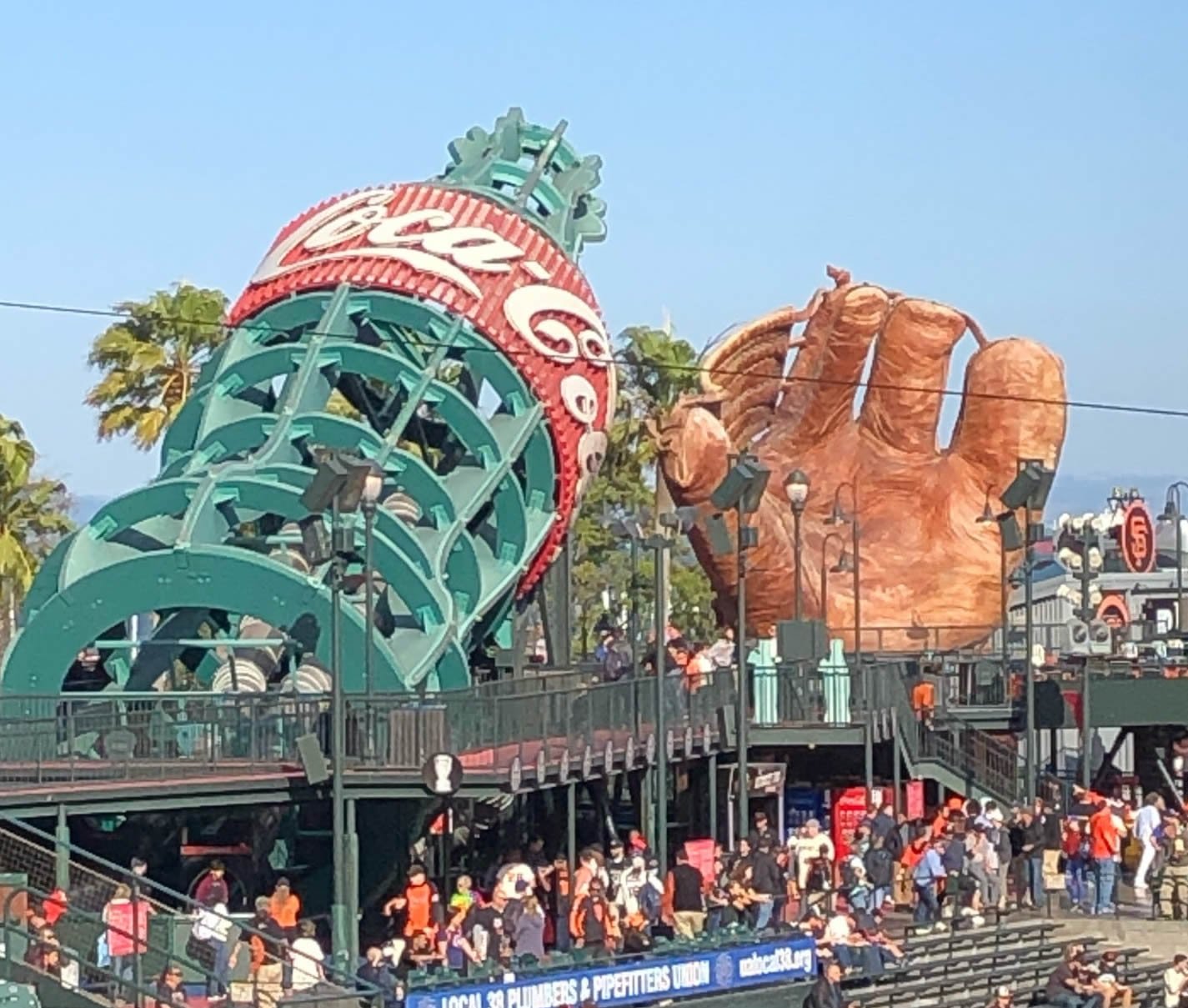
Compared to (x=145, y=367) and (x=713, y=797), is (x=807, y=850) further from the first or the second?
(x=145, y=367)

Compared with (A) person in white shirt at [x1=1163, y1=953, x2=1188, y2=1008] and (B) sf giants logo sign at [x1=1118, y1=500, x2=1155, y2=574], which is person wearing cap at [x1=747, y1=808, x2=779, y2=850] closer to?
(A) person in white shirt at [x1=1163, y1=953, x2=1188, y2=1008]

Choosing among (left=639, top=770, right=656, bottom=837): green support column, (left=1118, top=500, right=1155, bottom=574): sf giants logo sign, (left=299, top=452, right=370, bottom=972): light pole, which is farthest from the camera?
(left=1118, top=500, right=1155, bottom=574): sf giants logo sign

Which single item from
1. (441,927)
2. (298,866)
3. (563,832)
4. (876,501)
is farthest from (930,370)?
(441,927)

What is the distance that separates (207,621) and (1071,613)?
156 feet

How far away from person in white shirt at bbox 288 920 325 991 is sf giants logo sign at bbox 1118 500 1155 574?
207 ft

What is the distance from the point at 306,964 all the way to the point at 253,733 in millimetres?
6959

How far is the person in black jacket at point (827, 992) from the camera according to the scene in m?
23.8

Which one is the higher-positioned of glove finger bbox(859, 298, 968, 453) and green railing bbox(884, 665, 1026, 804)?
glove finger bbox(859, 298, 968, 453)

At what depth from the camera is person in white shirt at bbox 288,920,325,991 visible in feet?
68.5

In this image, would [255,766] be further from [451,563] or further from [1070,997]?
[1070,997]

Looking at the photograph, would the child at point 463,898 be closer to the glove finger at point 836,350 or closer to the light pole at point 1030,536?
the light pole at point 1030,536

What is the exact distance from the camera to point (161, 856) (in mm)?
29859

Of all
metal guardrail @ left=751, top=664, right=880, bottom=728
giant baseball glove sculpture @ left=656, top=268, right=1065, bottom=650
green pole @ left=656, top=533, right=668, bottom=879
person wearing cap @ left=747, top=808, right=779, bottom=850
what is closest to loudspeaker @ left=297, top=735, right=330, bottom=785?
green pole @ left=656, top=533, right=668, bottom=879

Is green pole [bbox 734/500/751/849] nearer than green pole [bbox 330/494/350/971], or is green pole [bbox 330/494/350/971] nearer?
green pole [bbox 330/494/350/971]
